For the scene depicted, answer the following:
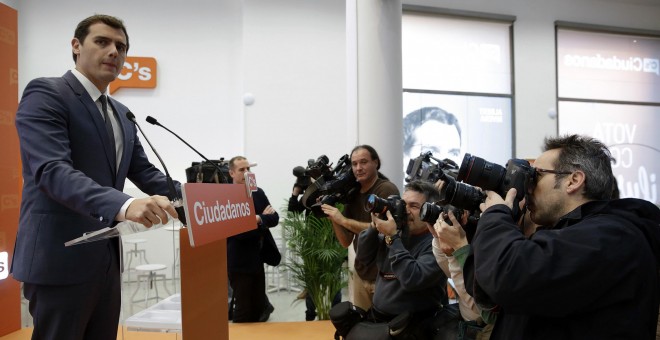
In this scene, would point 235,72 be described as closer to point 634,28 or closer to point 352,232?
point 352,232

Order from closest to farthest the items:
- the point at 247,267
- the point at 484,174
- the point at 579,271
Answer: the point at 579,271
the point at 484,174
the point at 247,267

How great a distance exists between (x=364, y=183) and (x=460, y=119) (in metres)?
4.40

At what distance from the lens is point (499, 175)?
1.37m

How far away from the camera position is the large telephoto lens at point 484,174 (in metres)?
1.37

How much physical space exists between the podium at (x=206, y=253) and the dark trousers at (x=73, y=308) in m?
0.27

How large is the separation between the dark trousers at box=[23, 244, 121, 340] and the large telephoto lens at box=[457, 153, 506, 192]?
3.54ft

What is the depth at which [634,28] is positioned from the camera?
7.98 m

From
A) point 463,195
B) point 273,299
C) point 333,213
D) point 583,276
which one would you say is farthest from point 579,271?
point 273,299

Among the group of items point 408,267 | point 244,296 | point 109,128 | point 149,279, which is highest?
point 109,128

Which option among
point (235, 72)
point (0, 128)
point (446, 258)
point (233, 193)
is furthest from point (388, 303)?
point (235, 72)

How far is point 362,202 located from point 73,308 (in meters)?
2.11

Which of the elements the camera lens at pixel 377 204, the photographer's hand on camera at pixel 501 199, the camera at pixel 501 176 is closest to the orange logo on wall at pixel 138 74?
the camera lens at pixel 377 204

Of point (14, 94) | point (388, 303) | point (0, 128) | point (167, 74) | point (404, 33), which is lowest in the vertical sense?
point (388, 303)

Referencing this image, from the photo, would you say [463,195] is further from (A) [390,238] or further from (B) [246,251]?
(B) [246,251]
